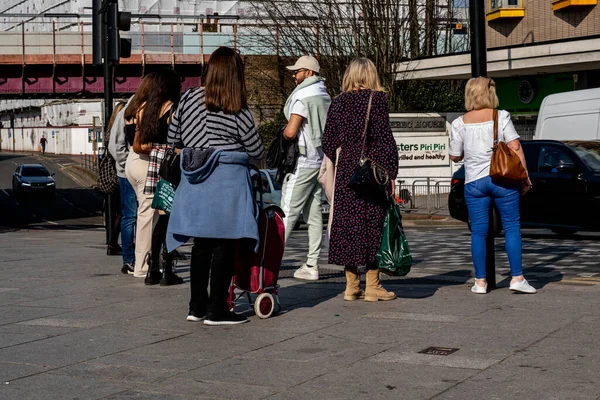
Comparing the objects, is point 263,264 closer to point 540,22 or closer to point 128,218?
point 128,218

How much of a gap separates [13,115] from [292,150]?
119 meters

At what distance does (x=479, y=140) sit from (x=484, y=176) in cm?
29

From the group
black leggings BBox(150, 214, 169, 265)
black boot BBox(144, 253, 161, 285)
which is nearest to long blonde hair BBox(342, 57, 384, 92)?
black leggings BBox(150, 214, 169, 265)

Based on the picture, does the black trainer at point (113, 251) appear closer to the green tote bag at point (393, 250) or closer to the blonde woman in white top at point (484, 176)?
the blonde woman in white top at point (484, 176)

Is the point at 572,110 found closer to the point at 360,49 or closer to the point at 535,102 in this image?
the point at 535,102

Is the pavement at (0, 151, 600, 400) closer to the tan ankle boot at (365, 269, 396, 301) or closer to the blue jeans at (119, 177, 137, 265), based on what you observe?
the tan ankle boot at (365, 269, 396, 301)

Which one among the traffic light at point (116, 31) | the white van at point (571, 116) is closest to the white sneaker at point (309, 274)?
the traffic light at point (116, 31)

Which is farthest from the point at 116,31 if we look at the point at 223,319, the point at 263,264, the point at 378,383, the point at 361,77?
the point at 378,383

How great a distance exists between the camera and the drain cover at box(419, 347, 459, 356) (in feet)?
20.6

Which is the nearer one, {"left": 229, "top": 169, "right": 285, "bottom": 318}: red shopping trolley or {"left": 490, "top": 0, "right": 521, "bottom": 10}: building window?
{"left": 229, "top": 169, "right": 285, "bottom": 318}: red shopping trolley

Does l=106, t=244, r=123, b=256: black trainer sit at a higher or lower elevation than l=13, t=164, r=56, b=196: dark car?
lower

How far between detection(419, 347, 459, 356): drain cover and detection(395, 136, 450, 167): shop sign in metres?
26.6

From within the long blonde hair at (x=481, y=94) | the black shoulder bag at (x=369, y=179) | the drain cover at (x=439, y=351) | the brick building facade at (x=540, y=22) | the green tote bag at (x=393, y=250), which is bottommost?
the drain cover at (x=439, y=351)

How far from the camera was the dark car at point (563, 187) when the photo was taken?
56.3 ft
